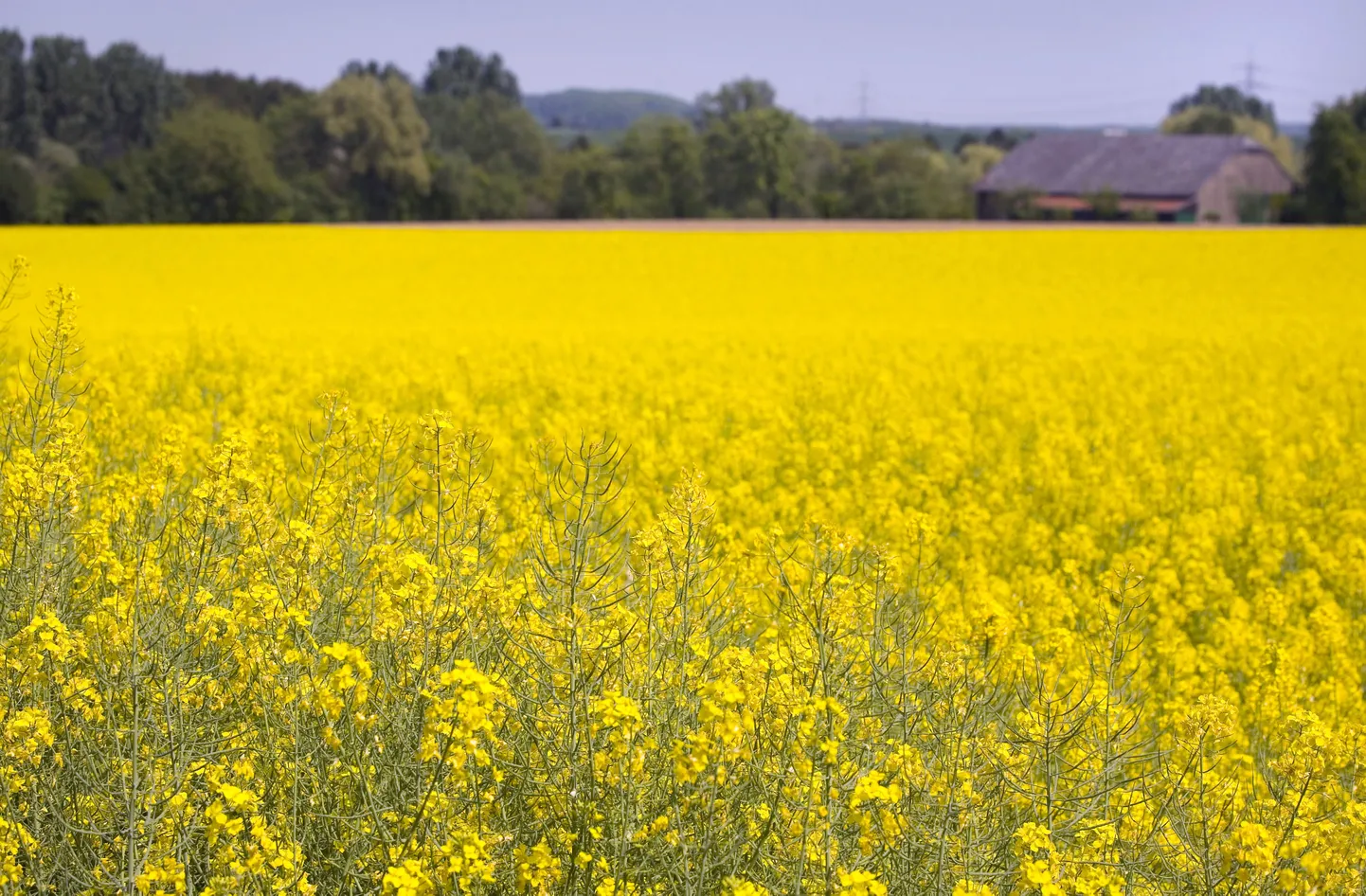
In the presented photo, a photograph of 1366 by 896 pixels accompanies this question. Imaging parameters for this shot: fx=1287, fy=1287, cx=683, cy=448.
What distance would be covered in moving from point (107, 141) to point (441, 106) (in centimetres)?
2399

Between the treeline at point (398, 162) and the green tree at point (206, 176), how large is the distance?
0.18 feet

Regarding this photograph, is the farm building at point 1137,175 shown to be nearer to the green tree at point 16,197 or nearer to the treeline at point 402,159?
the treeline at point 402,159

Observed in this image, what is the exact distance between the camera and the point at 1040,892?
3.13 meters

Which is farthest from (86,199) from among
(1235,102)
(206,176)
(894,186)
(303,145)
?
(1235,102)

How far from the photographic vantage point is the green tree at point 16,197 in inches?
1795

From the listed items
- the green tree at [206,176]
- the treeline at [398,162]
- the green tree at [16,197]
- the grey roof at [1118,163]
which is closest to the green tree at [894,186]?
the treeline at [398,162]

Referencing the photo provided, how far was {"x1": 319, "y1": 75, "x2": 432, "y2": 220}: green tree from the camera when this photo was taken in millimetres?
60312

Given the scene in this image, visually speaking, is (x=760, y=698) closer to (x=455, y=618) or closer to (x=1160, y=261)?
(x=455, y=618)

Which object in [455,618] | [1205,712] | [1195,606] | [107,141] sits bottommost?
[1195,606]

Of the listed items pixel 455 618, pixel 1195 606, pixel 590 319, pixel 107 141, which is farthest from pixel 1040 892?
pixel 107 141

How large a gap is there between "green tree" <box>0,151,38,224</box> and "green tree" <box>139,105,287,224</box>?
159 inches

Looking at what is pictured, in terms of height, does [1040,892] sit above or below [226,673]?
below

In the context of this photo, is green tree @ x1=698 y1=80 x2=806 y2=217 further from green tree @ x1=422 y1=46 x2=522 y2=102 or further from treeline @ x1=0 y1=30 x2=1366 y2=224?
green tree @ x1=422 y1=46 x2=522 y2=102

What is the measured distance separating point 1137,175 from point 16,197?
5600cm
